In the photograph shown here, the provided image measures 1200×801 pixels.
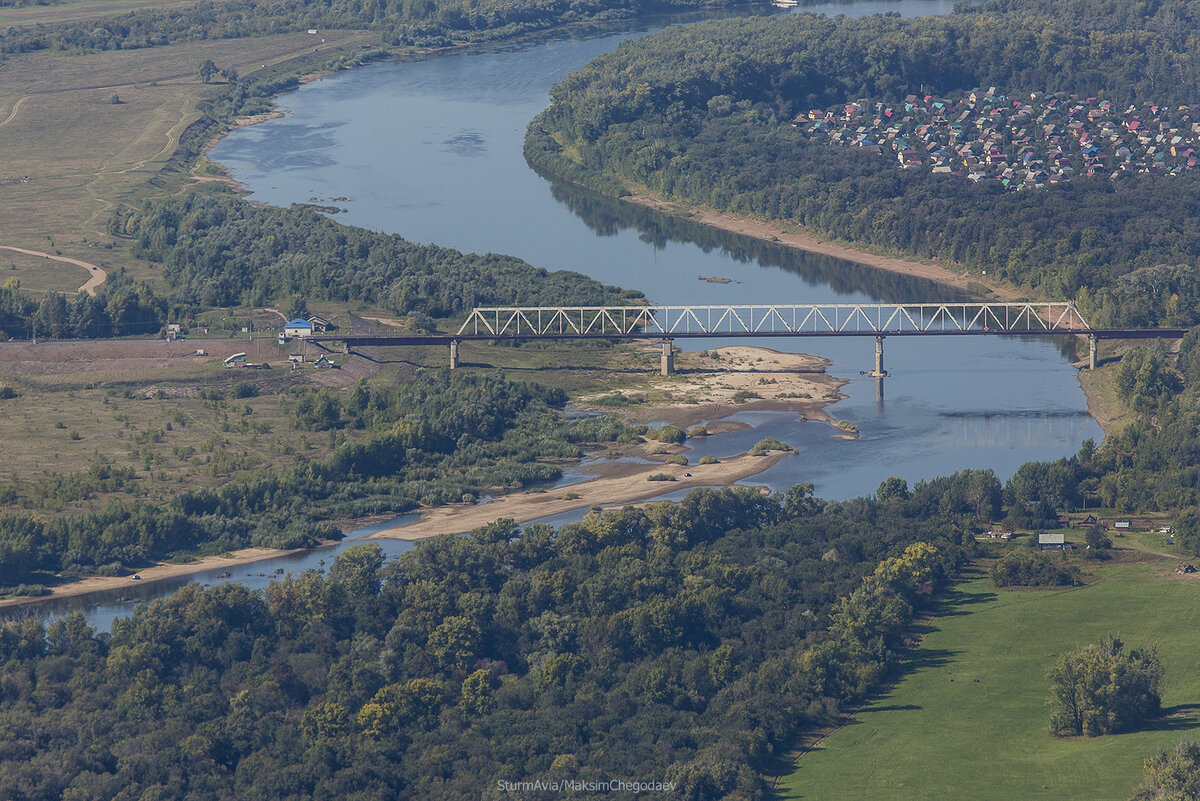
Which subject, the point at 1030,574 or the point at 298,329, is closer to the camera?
the point at 1030,574

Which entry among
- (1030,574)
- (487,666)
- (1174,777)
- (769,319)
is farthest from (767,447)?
(1174,777)

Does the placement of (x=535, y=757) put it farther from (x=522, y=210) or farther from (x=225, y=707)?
(x=522, y=210)

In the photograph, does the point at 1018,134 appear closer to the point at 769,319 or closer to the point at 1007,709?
the point at 769,319

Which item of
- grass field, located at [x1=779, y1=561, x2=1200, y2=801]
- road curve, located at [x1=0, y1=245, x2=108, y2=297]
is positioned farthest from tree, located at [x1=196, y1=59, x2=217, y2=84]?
grass field, located at [x1=779, y1=561, x2=1200, y2=801]

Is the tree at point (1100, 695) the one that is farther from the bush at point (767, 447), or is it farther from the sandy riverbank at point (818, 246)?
the sandy riverbank at point (818, 246)

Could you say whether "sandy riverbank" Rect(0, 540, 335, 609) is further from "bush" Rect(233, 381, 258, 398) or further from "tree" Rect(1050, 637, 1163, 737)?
"tree" Rect(1050, 637, 1163, 737)

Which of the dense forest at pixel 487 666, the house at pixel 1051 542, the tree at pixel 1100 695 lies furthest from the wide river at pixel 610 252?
the tree at pixel 1100 695

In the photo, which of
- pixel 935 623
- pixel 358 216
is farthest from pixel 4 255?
pixel 935 623
